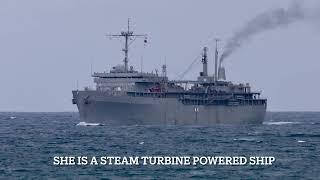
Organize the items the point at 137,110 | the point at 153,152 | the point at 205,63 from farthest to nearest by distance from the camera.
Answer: the point at 205,63, the point at 137,110, the point at 153,152

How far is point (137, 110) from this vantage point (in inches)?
5226

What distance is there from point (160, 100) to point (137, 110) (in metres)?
3.72

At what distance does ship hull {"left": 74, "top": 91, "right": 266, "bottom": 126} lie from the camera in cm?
13238

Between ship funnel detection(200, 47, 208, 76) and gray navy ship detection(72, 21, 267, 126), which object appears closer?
gray navy ship detection(72, 21, 267, 126)

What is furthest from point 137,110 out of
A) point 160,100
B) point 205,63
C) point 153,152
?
point 153,152

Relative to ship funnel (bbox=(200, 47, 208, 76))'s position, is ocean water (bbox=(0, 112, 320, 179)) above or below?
below

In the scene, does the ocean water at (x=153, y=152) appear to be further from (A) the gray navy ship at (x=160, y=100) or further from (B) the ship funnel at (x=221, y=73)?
(B) the ship funnel at (x=221, y=73)

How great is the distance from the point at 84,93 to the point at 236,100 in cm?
2382

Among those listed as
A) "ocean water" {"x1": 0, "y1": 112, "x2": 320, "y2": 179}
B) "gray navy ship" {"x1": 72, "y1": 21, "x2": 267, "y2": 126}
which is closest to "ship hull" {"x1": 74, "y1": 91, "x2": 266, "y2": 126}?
"gray navy ship" {"x1": 72, "y1": 21, "x2": 267, "y2": 126}

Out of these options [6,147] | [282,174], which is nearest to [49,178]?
[282,174]

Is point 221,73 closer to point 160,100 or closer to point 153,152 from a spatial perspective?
point 160,100

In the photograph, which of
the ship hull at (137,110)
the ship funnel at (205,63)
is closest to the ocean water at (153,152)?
the ship hull at (137,110)

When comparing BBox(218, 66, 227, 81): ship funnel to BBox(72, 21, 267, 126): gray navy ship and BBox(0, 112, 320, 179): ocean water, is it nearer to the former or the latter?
BBox(72, 21, 267, 126): gray navy ship

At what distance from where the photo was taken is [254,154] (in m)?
75.9
